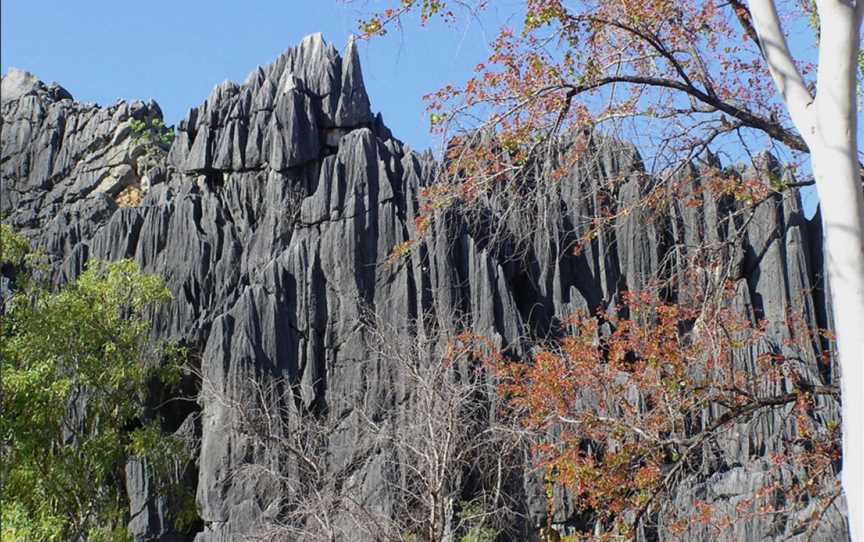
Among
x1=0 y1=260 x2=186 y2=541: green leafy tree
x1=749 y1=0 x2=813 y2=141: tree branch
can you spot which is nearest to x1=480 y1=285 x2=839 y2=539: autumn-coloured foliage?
x1=749 y1=0 x2=813 y2=141: tree branch

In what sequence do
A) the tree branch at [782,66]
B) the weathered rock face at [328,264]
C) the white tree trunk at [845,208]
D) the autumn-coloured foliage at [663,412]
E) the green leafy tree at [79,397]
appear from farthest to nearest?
the weathered rock face at [328,264]
the green leafy tree at [79,397]
the autumn-coloured foliage at [663,412]
the tree branch at [782,66]
the white tree trunk at [845,208]

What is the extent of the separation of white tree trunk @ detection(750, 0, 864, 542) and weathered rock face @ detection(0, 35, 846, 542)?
43.8 ft

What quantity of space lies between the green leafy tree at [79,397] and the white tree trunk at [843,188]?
13533 millimetres

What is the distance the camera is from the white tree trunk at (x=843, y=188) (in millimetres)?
5250

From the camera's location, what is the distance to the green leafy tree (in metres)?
18.5

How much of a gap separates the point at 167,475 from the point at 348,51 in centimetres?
1121

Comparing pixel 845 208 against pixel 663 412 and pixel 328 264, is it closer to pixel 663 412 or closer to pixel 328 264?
pixel 663 412

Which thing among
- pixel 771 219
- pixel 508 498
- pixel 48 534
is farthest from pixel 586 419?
pixel 771 219

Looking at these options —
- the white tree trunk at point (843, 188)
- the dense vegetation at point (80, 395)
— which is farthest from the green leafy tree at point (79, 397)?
A: the white tree trunk at point (843, 188)

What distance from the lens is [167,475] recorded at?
21703 millimetres

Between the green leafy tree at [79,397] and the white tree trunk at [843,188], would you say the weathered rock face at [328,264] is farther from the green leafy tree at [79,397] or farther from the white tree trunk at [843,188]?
the white tree trunk at [843,188]

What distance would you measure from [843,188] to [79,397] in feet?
58.1

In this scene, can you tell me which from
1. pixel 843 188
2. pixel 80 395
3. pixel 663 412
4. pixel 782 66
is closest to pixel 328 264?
pixel 80 395

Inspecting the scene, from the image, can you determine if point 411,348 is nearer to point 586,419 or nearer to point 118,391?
point 118,391
